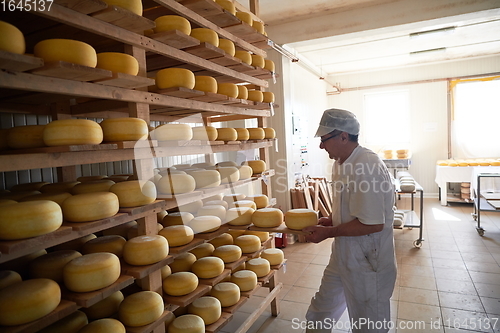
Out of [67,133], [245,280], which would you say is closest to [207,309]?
[245,280]

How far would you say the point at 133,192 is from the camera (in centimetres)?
165

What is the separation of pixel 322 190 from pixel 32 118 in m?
4.94

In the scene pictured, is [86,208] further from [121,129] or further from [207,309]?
[207,309]

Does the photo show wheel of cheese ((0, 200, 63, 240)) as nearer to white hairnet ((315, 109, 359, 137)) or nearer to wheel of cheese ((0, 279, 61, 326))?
wheel of cheese ((0, 279, 61, 326))

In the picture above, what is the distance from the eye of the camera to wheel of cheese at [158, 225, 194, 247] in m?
2.01

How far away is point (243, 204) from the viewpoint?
109 inches

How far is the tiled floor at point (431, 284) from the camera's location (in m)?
2.87

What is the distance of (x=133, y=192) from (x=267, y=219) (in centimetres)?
111

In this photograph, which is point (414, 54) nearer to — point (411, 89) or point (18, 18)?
point (411, 89)

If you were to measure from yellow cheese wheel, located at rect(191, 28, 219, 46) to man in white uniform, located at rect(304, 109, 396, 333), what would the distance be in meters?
0.91

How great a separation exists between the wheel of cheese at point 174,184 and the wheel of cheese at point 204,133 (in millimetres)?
303

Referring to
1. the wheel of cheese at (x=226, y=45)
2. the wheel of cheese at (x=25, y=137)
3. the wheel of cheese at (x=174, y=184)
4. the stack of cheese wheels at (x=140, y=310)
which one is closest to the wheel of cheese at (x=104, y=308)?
the stack of cheese wheels at (x=140, y=310)

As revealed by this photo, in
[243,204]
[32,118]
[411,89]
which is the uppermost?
[411,89]

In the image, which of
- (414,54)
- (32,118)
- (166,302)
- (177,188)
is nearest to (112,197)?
(177,188)
